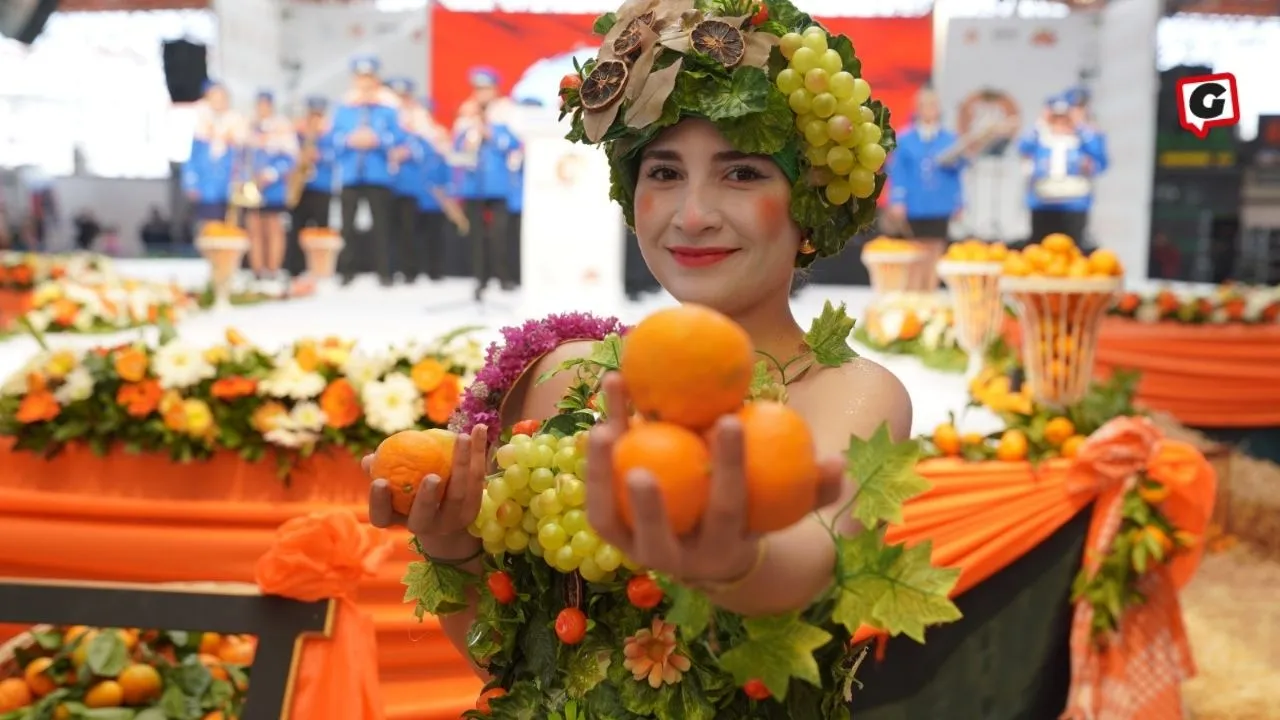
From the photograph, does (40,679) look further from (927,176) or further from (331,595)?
(927,176)

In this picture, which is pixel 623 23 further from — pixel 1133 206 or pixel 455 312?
pixel 1133 206

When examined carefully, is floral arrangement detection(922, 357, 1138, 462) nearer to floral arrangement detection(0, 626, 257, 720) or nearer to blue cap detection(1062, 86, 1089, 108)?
floral arrangement detection(0, 626, 257, 720)

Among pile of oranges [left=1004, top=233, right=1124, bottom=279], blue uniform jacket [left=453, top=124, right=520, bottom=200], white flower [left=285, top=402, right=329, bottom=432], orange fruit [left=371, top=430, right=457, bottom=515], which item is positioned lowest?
white flower [left=285, top=402, right=329, bottom=432]

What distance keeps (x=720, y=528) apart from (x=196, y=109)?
35.2ft

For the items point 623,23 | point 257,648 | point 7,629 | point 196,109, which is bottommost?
point 7,629

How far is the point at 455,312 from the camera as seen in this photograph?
25.7ft

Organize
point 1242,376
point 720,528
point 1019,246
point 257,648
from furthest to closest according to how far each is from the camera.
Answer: point 1019,246 → point 1242,376 → point 257,648 → point 720,528

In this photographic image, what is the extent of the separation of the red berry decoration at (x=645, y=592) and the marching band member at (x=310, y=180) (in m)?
9.77

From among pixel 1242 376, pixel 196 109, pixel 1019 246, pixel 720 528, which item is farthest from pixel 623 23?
pixel 196 109

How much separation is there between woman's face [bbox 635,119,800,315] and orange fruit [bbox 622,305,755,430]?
438 millimetres

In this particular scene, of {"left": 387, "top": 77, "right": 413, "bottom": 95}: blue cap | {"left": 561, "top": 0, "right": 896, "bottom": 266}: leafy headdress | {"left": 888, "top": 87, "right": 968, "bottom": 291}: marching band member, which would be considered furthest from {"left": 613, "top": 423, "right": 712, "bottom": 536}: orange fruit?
{"left": 387, "top": 77, "right": 413, "bottom": 95}: blue cap

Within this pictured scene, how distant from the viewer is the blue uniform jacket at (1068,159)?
366 inches

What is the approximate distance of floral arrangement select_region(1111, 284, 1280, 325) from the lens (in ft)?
21.7

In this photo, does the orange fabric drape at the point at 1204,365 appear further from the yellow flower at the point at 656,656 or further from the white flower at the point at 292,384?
the yellow flower at the point at 656,656
